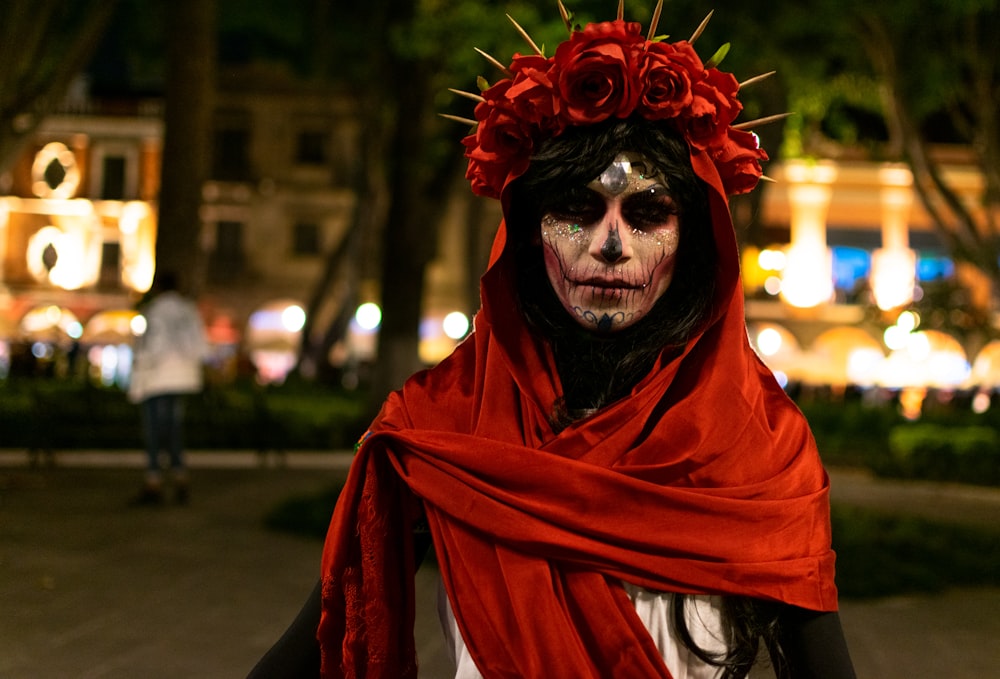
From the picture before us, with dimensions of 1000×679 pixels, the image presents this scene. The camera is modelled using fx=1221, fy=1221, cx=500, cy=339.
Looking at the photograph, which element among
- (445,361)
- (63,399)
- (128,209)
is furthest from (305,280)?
(445,361)

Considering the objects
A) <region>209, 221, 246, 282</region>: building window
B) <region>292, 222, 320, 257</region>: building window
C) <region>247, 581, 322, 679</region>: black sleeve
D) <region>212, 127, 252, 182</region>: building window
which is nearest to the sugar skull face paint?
<region>247, 581, 322, 679</region>: black sleeve

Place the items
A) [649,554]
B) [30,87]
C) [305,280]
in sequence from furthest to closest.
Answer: [305,280] → [30,87] → [649,554]

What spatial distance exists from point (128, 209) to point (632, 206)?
44050 millimetres

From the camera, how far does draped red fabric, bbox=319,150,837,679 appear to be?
5.42 feet

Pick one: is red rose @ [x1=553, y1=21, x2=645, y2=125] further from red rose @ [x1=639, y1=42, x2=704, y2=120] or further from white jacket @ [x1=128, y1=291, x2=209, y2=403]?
white jacket @ [x1=128, y1=291, x2=209, y2=403]

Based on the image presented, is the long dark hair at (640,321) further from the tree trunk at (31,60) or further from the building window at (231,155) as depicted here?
the building window at (231,155)

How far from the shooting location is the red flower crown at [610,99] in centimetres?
176

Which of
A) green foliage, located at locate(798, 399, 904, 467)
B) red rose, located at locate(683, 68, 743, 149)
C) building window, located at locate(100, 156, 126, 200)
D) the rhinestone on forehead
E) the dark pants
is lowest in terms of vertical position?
green foliage, located at locate(798, 399, 904, 467)

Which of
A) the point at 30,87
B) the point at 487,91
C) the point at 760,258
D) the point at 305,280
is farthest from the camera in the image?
the point at 305,280

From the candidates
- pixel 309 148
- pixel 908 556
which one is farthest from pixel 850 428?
pixel 309 148

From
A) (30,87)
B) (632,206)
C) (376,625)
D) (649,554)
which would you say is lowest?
(376,625)

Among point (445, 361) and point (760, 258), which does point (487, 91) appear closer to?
point (445, 361)

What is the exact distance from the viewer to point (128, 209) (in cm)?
4356

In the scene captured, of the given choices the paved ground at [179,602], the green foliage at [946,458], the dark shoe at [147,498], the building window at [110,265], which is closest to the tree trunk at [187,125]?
the paved ground at [179,602]
